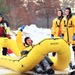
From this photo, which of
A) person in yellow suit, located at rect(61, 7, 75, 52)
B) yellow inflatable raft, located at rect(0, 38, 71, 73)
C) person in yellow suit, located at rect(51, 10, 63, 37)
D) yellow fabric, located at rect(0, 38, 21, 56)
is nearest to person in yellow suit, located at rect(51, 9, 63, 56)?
person in yellow suit, located at rect(51, 10, 63, 37)

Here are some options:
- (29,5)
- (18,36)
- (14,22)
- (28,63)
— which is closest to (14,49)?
(18,36)

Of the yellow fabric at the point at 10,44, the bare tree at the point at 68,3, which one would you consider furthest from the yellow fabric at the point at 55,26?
the bare tree at the point at 68,3

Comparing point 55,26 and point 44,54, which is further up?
point 55,26

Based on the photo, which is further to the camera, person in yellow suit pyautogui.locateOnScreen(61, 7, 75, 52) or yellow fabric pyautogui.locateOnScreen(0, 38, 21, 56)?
yellow fabric pyautogui.locateOnScreen(0, 38, 21, 56)

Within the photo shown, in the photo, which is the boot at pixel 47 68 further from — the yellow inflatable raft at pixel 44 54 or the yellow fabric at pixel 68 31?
the yellow fabric at pixel 68 31

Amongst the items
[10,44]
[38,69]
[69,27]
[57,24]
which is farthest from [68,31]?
[38,69]

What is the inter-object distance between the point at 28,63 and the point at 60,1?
29.3 meters

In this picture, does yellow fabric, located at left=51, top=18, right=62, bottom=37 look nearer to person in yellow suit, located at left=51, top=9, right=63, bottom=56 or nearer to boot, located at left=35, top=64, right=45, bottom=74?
person in yellow suit, located at left=51, top=9, right=63, bottom=56

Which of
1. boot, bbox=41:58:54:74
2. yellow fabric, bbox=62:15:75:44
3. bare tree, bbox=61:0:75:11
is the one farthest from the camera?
bare tree, bbox=61:0:75:11

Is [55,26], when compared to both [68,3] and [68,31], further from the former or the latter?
[68,3]

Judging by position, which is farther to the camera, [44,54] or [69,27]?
[69,27]

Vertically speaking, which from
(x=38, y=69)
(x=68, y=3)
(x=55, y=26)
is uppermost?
(x=55, y=26)

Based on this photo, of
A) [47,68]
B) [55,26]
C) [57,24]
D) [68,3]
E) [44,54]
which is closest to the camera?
[44,54]

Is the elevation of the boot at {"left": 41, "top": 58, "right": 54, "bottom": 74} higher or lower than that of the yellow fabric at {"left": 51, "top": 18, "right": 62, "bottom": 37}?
A: lower
